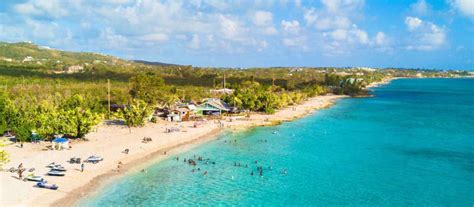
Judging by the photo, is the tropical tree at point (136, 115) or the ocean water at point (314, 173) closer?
the ocean water at point (314, 173)

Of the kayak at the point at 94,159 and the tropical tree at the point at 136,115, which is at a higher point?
the tropical tree at the point at 136,115

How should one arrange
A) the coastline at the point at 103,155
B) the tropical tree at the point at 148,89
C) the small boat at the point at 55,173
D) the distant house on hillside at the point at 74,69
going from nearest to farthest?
the coastline at the point at 103,155 → the small boat at the point at 55,173 → the tropical tree at the point at 148,89 → the distant house on hillside at the point at 74,69

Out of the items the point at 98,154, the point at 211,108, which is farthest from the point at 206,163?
the point at 211,108

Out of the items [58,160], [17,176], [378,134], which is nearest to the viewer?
[17,176]

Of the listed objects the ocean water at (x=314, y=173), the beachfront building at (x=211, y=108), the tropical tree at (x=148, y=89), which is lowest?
the ocean water at (x=314, y=173)

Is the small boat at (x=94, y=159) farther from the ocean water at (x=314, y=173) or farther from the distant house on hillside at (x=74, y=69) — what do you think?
the distant house on hillside at (x=74, y=69)

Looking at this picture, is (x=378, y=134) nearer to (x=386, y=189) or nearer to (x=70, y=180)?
(x=386, y=189)

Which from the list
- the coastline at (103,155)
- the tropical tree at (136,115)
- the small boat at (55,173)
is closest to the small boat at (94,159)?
the coastline at (103,155)

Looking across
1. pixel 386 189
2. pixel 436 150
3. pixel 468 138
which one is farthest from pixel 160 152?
pixel 468 138

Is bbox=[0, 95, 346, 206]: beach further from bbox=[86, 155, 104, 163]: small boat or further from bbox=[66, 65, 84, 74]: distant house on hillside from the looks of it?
bbox=[66, 65, 84, 74]: distant house on hillside
